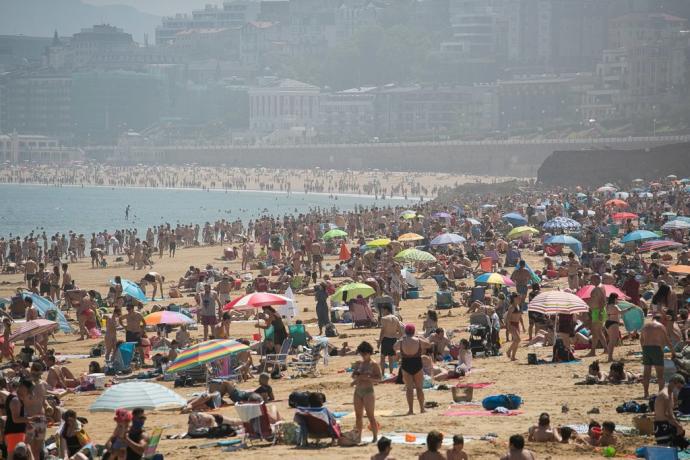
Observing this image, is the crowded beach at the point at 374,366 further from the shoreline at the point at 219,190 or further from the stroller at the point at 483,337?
the shoreline at the point at 219,190

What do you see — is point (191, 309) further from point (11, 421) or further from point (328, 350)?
point (11, 421)

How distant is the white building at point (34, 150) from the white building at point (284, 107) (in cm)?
2006

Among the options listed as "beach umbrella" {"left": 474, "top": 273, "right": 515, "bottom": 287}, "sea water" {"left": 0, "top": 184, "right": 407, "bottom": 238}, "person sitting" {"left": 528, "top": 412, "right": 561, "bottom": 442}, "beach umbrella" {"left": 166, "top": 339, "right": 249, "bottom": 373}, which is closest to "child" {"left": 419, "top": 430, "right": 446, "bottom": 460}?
"person sitting" {"left": 528, "top": 412, "right": 561, "bottom": 442}

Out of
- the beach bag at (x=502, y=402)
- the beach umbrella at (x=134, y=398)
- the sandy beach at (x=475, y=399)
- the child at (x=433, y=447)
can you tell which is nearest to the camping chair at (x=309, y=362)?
the sandy beach at (x=475, y=399)

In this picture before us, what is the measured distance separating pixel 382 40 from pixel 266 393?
152 m

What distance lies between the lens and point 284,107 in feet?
539

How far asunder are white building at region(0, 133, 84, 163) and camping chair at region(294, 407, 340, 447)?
148052 mm

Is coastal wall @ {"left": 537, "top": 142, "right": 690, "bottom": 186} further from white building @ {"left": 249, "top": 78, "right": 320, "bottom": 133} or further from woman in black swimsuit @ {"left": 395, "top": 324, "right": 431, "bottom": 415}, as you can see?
white building @ {"left": 249, "top": 78, "right": 320, "bottom": 133}

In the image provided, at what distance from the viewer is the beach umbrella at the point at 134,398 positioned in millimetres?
14312

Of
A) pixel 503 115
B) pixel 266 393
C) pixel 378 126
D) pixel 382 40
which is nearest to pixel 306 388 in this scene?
pixel 266 393

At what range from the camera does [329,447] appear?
46.4ft

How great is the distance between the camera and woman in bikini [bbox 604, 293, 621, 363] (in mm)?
18422

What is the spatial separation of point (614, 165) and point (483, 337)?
172 ft

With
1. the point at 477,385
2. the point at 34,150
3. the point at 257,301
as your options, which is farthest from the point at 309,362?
the point at 34,150
